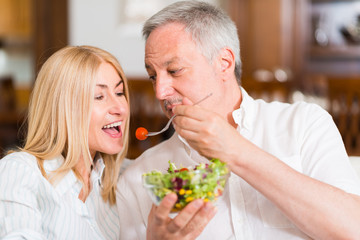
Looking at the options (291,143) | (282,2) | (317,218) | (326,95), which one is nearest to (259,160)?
(317,218)

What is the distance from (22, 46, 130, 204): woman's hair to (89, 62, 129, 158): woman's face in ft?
0.08

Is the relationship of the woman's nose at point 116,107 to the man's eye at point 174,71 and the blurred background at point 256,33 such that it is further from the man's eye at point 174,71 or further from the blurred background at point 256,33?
the blurred background at point 256,33

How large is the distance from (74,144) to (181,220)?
0.66 metres

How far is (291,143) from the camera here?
1574 mm

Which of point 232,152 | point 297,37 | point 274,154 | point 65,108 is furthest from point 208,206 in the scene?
point 297,37

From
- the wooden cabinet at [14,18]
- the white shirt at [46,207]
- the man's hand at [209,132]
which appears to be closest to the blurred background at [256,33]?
the wooden cabinet at [14,18]

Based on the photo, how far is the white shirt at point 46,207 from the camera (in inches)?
57.5

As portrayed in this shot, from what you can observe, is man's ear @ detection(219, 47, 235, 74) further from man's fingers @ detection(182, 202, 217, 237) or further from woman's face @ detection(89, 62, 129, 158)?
man's fingers @ detection(182, 202, 217, 237)

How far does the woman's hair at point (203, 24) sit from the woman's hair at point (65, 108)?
0.88 ft

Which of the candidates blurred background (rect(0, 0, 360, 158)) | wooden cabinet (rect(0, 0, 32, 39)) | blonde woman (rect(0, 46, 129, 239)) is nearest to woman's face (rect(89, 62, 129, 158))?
blonde woman (rect(0, 46, 129, 239))

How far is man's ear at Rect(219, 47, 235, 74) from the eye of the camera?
5.57 ft

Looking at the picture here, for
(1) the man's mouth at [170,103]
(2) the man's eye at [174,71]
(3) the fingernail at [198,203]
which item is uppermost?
(2) the man's eye at [174,71]

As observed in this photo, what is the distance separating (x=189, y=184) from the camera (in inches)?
43.8

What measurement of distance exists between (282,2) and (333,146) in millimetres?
3454
